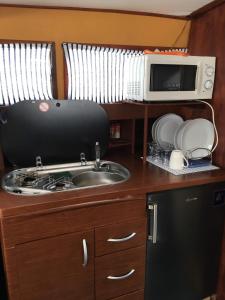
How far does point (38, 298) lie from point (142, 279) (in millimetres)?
549

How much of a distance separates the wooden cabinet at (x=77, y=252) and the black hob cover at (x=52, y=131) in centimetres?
56

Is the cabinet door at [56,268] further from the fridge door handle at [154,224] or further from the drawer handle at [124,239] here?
the fridge door handle at [154,224]

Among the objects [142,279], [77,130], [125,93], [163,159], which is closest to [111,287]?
[142,279]

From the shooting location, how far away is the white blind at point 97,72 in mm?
1655

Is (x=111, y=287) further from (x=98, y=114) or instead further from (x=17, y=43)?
(x=17, y=43)

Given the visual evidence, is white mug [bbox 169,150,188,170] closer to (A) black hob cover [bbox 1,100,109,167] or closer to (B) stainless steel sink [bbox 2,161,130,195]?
(B) stainless steel sink [bbox 2,161,130,195]

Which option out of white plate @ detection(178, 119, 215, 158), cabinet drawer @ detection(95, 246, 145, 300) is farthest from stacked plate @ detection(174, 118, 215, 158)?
cabinet drawer @ detection(95, 246, 145, 300)

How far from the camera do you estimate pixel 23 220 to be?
111cm

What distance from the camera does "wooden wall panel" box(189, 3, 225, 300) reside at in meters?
1.51

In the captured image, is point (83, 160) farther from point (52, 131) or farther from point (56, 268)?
point (56, 268)

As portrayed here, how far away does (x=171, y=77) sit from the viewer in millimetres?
1498

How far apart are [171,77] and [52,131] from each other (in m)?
0.77

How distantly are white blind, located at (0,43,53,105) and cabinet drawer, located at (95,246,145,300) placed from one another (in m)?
1.02

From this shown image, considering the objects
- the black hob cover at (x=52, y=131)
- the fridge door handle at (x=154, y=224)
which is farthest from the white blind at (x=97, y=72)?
the fridge door handle at (x=154, y=224)
